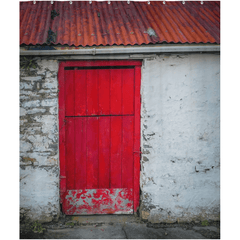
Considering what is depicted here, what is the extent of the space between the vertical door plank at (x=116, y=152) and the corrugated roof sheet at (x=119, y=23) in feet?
4.16

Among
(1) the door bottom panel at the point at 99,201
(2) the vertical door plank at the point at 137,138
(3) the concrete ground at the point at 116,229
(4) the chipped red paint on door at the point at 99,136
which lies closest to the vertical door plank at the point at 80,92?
(4) the chipped red paint on door at the point at 99,136

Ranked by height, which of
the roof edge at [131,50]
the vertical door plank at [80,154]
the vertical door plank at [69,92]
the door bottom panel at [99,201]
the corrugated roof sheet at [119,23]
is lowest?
the door bottom panel at [99,201]

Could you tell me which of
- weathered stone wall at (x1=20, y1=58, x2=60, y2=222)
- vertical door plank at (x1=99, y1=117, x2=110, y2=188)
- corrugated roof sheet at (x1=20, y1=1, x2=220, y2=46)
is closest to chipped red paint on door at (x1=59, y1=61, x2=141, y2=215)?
vertical door plank at (x1=99, y1=117, x2=110, y2=188)

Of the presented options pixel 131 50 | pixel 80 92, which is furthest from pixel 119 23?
pixel 80 92

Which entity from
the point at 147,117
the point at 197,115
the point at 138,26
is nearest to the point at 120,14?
the point at 138,26

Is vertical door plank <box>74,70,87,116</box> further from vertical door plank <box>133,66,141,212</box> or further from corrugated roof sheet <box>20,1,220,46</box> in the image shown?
vertical door plank <box>133,66,141,212</box>

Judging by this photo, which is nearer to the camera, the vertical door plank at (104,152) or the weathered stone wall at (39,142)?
the weathered stone wall at (39,142)

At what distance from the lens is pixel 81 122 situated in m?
3.79

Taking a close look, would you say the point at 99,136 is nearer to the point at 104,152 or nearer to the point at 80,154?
the point at 104,152

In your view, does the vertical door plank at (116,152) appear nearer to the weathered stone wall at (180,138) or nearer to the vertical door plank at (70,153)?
the weathered stone wall at (180,138)

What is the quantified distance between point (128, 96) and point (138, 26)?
1.17 meters

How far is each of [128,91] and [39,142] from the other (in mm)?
1633

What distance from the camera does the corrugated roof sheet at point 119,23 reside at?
3.55m

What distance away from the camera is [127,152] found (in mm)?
3875
